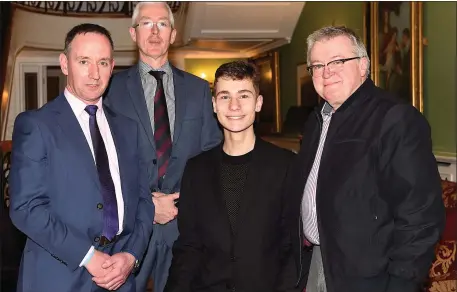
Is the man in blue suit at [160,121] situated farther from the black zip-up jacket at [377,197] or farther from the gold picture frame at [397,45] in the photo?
the gold picture frame at [397,45]

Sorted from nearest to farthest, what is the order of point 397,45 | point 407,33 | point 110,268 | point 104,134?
point 110,268 < point 104,134 < point 407,33 < point 397,45

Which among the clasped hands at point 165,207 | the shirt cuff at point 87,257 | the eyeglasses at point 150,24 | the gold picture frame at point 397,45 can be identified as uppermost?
the gold picture frame at point 397,45

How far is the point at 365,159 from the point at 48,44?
992 centimetres

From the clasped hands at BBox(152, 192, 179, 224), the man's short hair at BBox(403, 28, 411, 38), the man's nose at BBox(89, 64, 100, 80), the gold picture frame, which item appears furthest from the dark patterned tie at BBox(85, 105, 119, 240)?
the man's short hair at BBox(403, 28, 411, 38)

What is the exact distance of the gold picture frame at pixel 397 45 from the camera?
17.9 ft

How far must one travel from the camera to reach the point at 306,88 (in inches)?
335

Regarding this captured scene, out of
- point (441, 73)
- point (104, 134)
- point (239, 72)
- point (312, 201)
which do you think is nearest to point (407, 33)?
point (441, 73)

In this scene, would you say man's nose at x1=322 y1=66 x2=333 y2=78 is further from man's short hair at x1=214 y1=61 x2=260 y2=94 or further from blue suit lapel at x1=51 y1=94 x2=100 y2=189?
blue suit lapel at x1=51 y1=94 x2=100 y2=189

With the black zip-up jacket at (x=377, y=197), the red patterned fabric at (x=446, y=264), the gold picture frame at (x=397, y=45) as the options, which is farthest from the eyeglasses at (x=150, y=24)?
the gold picture frame at (x=397, y=45)

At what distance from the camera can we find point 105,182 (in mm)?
2215

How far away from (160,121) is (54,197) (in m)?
0.86

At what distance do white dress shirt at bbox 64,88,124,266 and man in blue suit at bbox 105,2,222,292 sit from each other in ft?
1.44

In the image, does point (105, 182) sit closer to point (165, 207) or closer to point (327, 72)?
point (165, 207)

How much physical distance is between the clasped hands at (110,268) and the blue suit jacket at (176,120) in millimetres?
524
